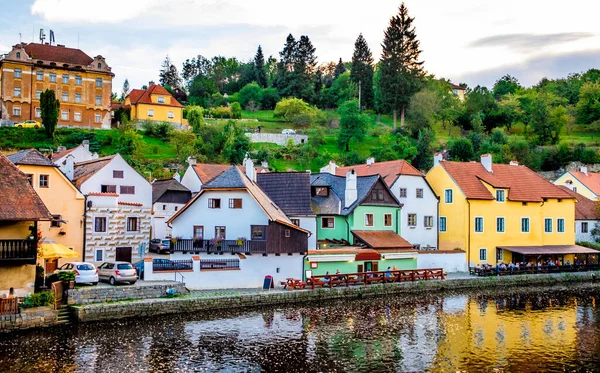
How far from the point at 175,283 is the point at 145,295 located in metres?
2.42

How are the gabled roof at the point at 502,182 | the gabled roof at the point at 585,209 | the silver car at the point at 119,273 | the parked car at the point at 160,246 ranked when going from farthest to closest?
the gabled roof at the point at 585,209
the gabled roof at the point at 502,182
the parked car at the point at 160,246
the silver car at the point at 119,273

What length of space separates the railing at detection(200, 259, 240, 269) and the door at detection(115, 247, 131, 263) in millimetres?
6937

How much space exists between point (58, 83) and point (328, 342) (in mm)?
67017

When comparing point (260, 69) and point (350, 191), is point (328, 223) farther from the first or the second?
point (260, 69)

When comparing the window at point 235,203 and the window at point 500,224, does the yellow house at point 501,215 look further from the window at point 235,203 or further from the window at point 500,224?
the window at point 235,203

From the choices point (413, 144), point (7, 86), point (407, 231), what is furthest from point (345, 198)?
point (7, 86)

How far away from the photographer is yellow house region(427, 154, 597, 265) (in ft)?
169

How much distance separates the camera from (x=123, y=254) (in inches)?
1586

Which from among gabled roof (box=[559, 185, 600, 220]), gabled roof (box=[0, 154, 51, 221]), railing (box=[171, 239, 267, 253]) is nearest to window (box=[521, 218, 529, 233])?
gabled roof (box=[559, 185, 600, 220])

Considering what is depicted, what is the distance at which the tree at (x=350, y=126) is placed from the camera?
86625 mm

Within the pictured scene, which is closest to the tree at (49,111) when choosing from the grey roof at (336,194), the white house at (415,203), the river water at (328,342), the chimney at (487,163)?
the grey roof at (336,194)

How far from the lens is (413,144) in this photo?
88562 mm

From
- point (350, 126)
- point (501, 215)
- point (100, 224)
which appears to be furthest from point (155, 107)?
point (501, 215)

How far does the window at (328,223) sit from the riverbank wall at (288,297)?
8.44m
